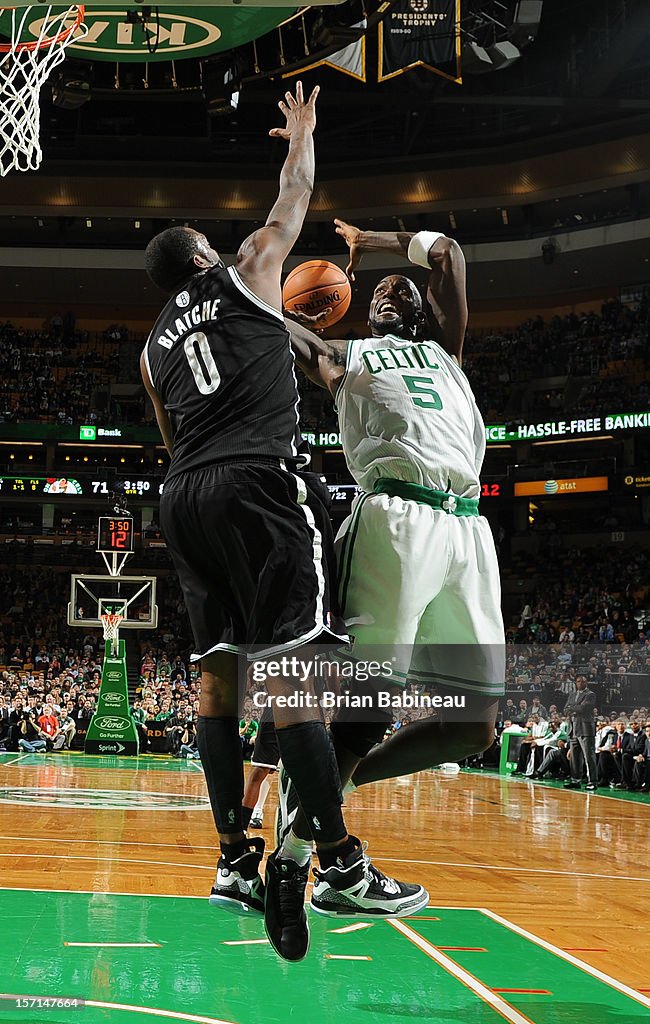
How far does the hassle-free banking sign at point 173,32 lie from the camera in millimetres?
6715

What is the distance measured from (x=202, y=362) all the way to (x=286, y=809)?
1.57 meters

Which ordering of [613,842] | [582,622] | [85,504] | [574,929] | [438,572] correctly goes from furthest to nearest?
[85,504], [582,622], [613,842], [574,929], [438,572]

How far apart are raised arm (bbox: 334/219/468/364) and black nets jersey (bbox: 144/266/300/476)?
809 millimetres

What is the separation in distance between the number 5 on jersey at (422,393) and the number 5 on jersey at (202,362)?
2.81ft

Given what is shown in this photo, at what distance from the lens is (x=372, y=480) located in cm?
414

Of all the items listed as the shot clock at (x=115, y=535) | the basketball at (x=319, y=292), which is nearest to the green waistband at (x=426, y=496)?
the basketball at (x=319, y=292)

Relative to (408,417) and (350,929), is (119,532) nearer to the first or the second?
(350,929)

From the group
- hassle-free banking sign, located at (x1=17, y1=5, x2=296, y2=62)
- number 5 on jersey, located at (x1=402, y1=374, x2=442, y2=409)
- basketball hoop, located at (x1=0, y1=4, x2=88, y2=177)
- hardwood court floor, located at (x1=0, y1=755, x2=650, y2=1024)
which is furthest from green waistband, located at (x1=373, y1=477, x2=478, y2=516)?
hassle-free banking sign, located at (x1=17, y1=5, x2=296, y2=62)

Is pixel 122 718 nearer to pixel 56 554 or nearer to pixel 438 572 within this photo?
pixel 56 554

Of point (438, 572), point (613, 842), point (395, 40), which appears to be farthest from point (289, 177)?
point (395, 40)

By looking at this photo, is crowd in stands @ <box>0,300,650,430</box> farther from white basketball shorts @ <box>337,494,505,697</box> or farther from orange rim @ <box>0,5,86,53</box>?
white basketball shorts @ <box>337,494,505,697</box>

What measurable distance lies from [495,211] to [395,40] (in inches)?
577

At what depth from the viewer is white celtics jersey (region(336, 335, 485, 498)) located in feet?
13.3

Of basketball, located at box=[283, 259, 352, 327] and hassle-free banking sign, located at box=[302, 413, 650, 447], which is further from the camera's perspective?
hassle-free banking sign, located at box=[302, 413, 650, 447]
